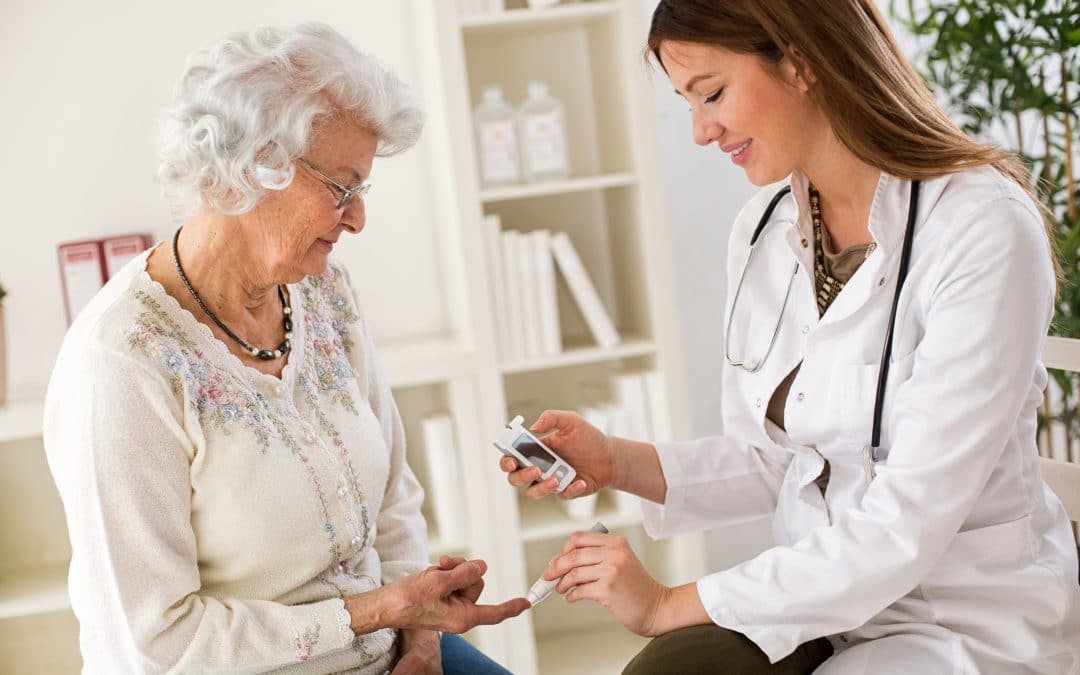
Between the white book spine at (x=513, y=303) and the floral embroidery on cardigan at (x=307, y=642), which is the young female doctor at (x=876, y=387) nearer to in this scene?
the floral embroidery on cardigan at (x=307, y=642)

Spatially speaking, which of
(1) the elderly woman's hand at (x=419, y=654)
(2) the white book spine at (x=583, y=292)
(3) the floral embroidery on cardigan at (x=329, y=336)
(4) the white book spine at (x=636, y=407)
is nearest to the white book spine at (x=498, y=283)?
(2) the white book spine at (x=583, y=292)

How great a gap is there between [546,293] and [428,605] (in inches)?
44.5

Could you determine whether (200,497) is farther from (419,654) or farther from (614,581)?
(614,581)

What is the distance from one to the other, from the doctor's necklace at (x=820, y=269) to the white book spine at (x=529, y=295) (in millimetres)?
963

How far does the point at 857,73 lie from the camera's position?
1422 mm

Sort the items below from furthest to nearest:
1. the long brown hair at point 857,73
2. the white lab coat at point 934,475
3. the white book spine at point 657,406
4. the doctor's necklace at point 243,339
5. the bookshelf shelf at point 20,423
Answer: the white book spine at point 657,406
the bookshelf shelf at point 20,423
the doctor's necklace at point 243,339
the long brown hair at point 857,73
the white lab coat at point 934,475

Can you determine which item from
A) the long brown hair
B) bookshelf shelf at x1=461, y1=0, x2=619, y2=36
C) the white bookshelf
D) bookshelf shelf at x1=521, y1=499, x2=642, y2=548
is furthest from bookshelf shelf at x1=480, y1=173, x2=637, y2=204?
the long brown hair

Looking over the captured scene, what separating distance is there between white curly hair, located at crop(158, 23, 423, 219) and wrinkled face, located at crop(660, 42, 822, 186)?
451mm

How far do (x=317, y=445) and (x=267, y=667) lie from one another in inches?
12.3

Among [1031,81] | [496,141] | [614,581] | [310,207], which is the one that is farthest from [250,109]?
[1031,81]

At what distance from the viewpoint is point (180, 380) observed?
1.43 metres

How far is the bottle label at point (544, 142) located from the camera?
8.09 ft

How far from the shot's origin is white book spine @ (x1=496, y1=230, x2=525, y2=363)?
2475 mm

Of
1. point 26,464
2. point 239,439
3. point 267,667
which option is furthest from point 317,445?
point 26,464
